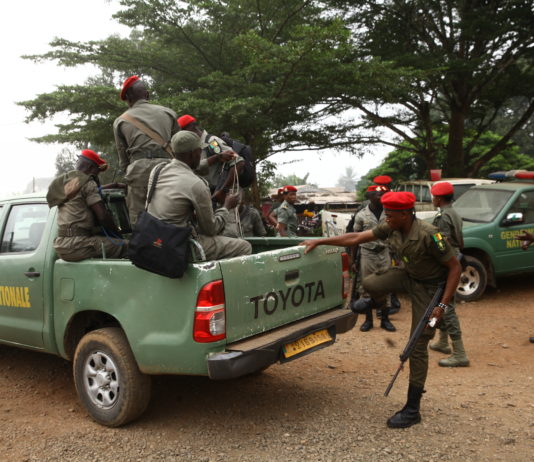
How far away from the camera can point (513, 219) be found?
7703 mm

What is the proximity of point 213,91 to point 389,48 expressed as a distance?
4.85m

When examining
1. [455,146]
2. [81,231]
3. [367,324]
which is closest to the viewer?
[81,231]

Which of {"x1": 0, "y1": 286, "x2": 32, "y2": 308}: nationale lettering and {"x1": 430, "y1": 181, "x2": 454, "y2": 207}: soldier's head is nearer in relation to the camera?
{"x1": 0, "y1": 286, "x2": 32, "y2": 308}: nationale lettering

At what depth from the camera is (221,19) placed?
11.3 metres

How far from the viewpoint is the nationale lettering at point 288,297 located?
3.47 metres

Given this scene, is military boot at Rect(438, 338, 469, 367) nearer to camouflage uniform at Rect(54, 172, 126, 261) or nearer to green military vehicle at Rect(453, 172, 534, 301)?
green military vehicle at Rect(453, 172, 534, 301)

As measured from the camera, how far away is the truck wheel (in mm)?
7699

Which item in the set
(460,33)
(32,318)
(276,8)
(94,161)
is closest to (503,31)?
(460,33)

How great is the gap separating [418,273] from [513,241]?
4.78 m

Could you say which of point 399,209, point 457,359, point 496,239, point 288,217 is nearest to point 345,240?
point 399,209

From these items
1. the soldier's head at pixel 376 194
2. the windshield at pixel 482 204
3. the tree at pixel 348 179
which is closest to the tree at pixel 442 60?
the windshield at pixel 482 204

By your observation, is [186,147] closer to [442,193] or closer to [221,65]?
[442,193]

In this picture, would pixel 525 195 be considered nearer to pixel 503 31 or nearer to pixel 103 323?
pixel 503 31

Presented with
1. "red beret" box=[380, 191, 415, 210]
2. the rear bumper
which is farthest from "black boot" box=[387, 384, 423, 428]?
"red beret" box=[380, 191, 415, 210]
